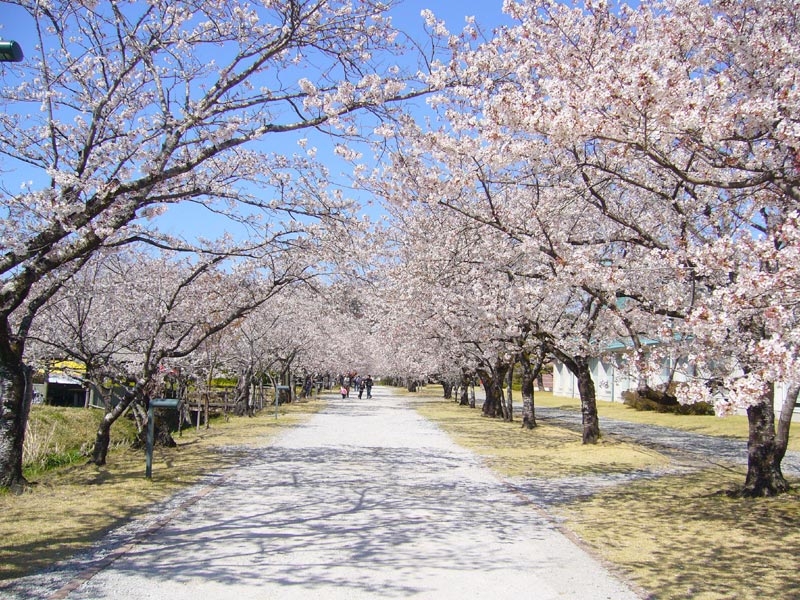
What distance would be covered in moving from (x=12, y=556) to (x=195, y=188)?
4.48 m

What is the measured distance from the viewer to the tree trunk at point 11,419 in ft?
31.0

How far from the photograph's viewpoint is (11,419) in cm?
958

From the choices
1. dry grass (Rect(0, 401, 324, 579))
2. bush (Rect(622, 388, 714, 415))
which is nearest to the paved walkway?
dry grass (Rect(0, 401, 324, 579))

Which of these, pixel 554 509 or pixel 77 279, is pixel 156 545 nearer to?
pixel 554 509

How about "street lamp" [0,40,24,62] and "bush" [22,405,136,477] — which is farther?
"bush" [22,405,136,477]

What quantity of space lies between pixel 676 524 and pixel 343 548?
402 centimetres

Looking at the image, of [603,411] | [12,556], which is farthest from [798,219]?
[603,411]

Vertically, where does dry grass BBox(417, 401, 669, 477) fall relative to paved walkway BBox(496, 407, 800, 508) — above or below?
above

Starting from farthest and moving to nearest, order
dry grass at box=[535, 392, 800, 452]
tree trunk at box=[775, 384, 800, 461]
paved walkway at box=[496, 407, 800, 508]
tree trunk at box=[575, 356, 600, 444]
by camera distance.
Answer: dry grass at box=[535, 392, 800, 452], tree trunk at box=[575, 356, 600, 444], paved walkway at box=[496, 407, 800, 508], tree trunk at box=[775, 384, 800, 461]

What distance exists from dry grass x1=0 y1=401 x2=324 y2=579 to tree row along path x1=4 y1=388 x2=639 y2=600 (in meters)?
0.46

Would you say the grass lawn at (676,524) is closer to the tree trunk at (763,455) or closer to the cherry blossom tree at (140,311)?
the tree trunk at (763,455)

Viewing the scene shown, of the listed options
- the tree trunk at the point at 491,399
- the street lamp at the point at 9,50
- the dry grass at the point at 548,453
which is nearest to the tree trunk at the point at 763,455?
the dry grass at the point at 548,453

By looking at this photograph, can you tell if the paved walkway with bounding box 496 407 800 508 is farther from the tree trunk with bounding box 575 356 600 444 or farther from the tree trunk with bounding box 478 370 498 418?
the tree trunk with bounding box 478 370 498 418

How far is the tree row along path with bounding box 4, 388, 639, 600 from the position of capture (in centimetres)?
534
